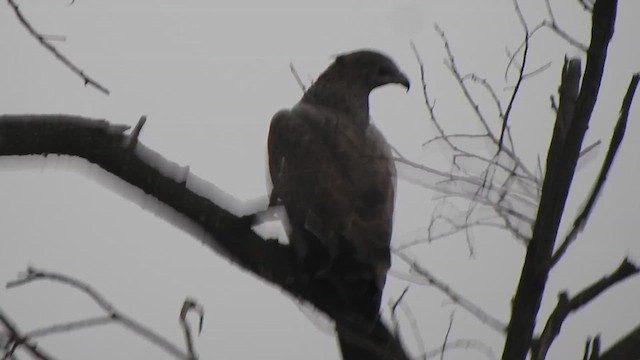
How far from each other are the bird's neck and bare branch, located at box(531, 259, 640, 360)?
3508mm

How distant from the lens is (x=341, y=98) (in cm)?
546

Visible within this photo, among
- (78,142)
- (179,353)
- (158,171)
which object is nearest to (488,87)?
(158,171)

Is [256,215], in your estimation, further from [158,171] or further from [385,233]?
[385,233]

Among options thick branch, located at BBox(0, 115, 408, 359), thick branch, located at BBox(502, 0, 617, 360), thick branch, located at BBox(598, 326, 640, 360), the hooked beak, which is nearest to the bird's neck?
the hooked beak

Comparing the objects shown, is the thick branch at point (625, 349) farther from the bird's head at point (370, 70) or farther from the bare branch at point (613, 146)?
the bird's head at point (370, 70)

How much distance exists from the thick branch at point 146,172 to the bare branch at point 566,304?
757mm

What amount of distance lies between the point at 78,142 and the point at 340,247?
1.27 metres

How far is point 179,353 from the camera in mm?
2072

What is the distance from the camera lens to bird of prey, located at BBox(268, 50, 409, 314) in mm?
3559

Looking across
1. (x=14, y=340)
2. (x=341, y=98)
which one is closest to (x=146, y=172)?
(x=14, y=340)

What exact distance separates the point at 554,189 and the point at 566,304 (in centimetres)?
24

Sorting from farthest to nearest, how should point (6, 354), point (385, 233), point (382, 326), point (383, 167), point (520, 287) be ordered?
point (383, 167)
point (385, 233)
point (382, 326)
point (6, 354)
point (520, 287)

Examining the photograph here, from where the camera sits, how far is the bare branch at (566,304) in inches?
72.3

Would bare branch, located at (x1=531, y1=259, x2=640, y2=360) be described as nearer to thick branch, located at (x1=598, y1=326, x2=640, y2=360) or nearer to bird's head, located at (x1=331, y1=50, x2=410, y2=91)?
thick branch, located at (x1=598, y1=326, x2=640, y2=360)
